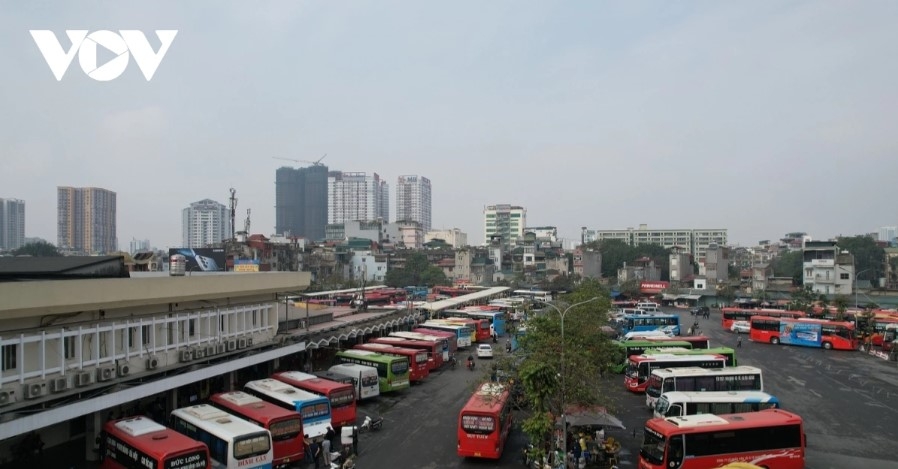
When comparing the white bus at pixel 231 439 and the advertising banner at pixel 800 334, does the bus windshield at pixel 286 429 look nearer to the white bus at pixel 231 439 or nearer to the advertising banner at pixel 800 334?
the white bus at pixel 231 439

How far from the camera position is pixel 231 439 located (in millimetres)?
13008

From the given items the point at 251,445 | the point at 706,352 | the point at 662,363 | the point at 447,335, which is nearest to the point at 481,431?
the point at 251,445

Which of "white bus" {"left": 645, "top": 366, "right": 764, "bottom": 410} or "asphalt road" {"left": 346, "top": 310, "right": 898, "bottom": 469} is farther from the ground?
"white bus" {"left": 645, "top": 366, "right": 764, "bottom": 410}

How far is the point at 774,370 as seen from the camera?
28.6 m

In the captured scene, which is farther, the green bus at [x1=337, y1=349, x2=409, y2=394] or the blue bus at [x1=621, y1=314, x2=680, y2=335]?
the blue bus at [x1=621, y1=314, x2=680, y2=335]

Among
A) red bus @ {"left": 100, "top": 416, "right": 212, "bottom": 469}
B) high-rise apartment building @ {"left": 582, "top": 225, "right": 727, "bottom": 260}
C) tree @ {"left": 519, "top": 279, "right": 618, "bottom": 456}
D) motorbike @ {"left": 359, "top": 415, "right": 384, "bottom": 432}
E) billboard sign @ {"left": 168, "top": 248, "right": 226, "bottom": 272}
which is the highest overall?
high-rise apartment building @ {"left": 582, "top": 225, "right": 727, "bottom": 260}

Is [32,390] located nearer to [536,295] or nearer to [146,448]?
[146,448]

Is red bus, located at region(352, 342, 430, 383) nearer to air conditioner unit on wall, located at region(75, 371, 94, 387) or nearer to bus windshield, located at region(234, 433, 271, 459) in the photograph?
bus windshield, located at region(234, 433, 271, 459)

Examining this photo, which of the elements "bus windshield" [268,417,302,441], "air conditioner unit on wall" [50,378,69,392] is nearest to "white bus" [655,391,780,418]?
"bus windshield" [268,417,302,441]

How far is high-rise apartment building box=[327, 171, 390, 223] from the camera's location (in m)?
183

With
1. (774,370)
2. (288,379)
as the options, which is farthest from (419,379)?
(774,370)

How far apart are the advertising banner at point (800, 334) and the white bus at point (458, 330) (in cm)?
2017

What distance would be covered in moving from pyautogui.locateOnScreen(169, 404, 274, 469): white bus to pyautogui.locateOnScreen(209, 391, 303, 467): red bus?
58 cm

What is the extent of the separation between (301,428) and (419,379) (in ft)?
35.5
